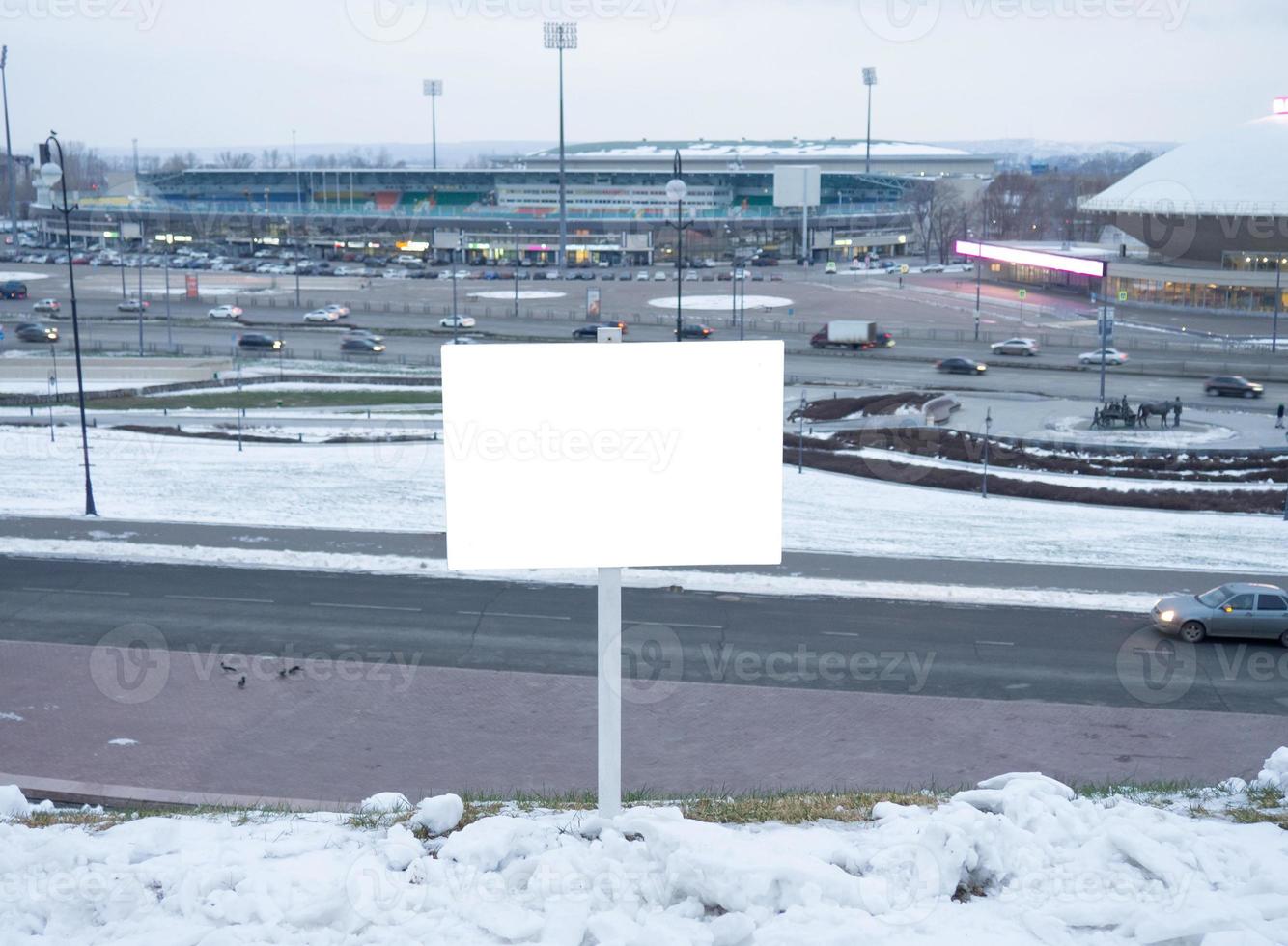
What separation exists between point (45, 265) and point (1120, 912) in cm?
9862

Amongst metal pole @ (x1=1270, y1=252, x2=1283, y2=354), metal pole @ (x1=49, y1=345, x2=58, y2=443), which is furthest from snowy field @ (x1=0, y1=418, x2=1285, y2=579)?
metal pole @ (x1=1270, y1=252, x2=1283, y2=354)

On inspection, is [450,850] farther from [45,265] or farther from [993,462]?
[45,265]

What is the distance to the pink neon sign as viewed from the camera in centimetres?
6975

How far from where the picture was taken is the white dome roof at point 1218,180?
207 feet

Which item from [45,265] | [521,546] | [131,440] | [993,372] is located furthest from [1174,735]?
[45,265]

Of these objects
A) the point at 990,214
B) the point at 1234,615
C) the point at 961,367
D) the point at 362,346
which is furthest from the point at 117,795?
the point at 990,214

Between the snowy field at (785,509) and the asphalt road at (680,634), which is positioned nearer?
the asphalt road at (680,634)

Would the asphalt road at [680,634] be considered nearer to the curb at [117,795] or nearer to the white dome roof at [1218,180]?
the curb at [117,795]

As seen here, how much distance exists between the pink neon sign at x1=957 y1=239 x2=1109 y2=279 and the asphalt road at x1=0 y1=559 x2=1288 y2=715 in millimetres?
55249

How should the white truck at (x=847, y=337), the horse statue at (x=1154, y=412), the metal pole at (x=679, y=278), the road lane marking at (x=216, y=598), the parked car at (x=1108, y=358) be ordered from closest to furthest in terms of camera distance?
the road lane marking at (x=216, y=598) < the metal pole at (x=679, y=278) < the horse statue at (x=1154, y=412) < the parked car at (x=1108, y=358) < the white truck at (x=847, y=337)

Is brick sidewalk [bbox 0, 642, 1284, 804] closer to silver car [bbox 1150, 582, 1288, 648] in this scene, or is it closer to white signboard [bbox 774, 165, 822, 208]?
silver car [bbox 1150, 582, 1288, 648]

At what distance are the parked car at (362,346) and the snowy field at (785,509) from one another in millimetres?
20438

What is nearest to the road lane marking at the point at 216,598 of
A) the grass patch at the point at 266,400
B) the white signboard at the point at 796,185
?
the grass patch at the point at 266,400

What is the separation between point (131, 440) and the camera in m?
29.5
